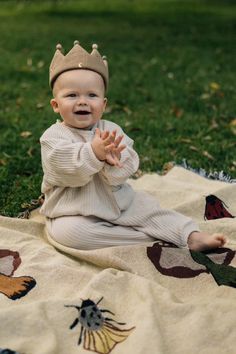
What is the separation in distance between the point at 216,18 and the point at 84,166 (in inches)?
479

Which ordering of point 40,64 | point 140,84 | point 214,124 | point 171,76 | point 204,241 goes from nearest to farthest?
point 204,241
point 214,124
point 140,84
point 171,76
point 40,64

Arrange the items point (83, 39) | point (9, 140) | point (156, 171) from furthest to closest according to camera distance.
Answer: point (83, 39) → point (9, 140) → point (156, 171)

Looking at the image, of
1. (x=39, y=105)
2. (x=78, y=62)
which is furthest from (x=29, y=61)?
(x=78, y=62)

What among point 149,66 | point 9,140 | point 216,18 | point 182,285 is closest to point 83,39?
point 149,66

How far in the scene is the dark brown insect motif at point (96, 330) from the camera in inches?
101

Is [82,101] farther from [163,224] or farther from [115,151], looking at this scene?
[163,224]

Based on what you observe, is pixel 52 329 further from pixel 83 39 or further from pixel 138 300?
pixel 83 39

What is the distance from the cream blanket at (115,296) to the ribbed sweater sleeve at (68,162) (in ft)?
1.21

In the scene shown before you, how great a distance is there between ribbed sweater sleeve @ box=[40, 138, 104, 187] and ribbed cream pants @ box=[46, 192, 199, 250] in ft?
0.73

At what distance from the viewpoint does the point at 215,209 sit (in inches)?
157

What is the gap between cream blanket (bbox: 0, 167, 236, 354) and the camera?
8.44 feet

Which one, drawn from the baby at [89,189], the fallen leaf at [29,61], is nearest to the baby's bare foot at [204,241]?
the baby at [89,189]

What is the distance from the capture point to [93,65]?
11.1 ft

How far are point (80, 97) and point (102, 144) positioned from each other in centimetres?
37
